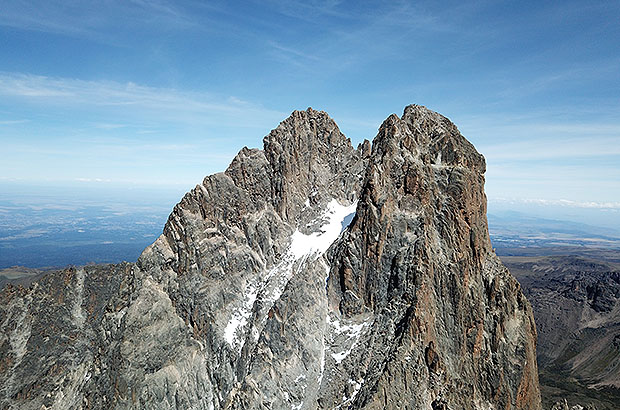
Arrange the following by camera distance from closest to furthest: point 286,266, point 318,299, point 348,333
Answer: point 348,333 → point 318,299 → point 286,266

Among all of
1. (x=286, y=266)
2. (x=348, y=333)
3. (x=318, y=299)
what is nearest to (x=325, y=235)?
(x=286, y=266)

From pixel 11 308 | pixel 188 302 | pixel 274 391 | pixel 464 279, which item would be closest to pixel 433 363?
pixel 464 279

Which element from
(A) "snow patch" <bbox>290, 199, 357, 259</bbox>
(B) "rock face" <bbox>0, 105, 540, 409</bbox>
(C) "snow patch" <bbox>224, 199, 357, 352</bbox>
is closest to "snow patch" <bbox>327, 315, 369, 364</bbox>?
(B) "rock face" <bbox>0, 105, 540, 409</bbox>

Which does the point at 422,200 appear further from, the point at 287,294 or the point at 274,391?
the point at 274,391

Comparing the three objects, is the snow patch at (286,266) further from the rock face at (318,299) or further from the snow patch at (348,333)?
the snow patch at (348,333)

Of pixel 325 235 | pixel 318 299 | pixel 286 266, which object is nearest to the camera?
pixel 318 299

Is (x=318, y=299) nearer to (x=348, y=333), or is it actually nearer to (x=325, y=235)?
(x=348, y=333)

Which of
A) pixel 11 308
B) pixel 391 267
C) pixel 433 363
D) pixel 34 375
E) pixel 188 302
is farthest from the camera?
pixel 11 308

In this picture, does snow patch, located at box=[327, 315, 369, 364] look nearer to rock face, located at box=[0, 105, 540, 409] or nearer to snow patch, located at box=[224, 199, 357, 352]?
rock face, located at box=[0, 105, 540, 409]

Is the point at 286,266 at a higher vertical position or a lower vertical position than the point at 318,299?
higher

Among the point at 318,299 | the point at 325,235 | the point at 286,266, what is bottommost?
the point at 318,299
